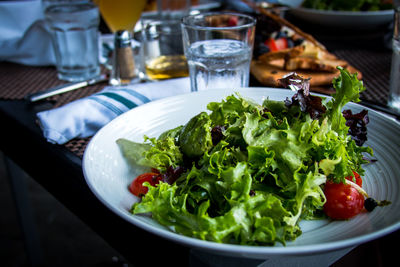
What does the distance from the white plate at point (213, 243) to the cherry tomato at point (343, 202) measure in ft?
0.03

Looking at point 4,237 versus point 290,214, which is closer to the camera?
point 290,214

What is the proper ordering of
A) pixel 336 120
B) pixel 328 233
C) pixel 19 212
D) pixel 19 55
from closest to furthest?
pixel 328 233 < pixel 336 120 < pixel 19 55 < pixel 19 212

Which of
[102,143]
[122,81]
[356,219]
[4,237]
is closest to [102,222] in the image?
[102,143]

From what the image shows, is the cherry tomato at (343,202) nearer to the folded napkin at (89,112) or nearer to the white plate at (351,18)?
the folded napkin at (89,112)

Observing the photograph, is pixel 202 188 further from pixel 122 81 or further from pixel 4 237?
pixel 4 237

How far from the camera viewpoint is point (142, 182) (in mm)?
637

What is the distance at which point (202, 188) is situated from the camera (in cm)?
59

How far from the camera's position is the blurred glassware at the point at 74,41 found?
1.31 metres

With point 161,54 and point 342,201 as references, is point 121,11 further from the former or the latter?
point 342,201

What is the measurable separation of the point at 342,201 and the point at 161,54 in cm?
92

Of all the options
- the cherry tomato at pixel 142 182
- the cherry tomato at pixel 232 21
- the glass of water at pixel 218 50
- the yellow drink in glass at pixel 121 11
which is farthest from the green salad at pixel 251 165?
the yellow drink in glass at pixel 121 11

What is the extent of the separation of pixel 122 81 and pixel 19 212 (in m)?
0.68

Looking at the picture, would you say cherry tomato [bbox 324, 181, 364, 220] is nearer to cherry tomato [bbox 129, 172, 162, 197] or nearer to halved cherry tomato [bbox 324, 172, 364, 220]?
halved cherry tomato [bbox 324, 172, 364, 220]

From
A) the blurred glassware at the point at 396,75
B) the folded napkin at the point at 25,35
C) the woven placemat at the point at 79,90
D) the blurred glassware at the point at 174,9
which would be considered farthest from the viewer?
the blurred glassware at the point at 174,9
